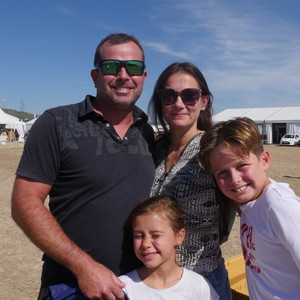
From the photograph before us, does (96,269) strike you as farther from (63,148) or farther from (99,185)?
(63,148)

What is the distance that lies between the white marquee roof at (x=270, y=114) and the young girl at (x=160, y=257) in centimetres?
3731

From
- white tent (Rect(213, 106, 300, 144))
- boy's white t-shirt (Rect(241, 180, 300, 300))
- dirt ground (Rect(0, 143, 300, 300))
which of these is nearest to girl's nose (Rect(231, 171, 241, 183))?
boy's white t-shirt (Rect(241, 180, 300, 300))

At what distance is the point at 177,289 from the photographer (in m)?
2.12

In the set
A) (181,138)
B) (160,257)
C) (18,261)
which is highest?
(181,138)

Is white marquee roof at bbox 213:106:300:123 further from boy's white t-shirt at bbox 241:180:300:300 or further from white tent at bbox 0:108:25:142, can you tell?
boy's white t-shirt at bbox 241:180:300:300

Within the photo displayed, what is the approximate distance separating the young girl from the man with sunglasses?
0.37ft

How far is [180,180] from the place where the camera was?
2.26m

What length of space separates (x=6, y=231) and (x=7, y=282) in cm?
225

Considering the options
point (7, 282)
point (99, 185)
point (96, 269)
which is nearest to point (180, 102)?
point (99, 185)

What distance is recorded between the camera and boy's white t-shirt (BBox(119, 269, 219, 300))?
2.08 metres

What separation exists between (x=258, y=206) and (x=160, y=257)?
640mm

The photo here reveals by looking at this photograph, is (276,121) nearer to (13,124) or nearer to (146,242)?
(13,124)

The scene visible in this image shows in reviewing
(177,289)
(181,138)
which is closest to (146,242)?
(177,289)

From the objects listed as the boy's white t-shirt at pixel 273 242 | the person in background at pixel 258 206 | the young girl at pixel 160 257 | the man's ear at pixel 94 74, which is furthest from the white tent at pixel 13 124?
the boy's white t-shirt at pixel 273 242
